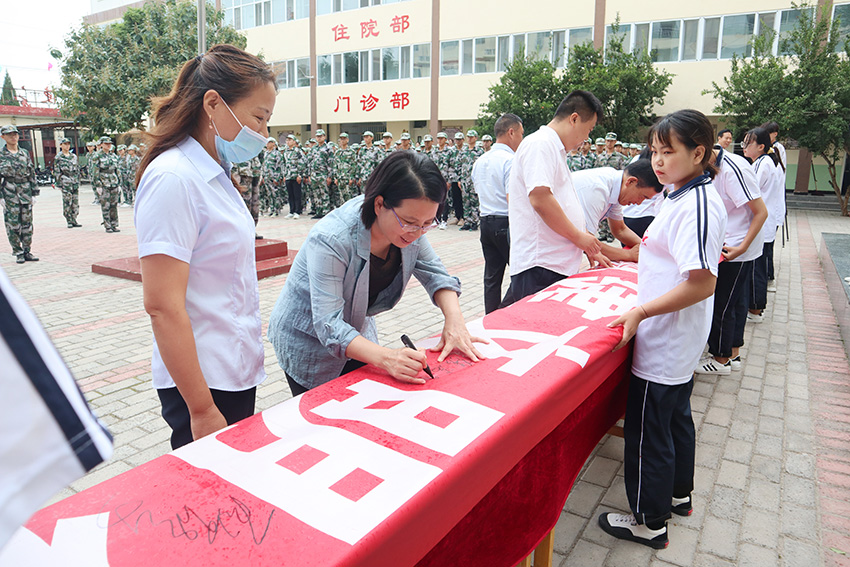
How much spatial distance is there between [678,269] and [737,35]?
645 inches

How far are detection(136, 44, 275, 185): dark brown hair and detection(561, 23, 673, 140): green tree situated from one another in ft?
47.7

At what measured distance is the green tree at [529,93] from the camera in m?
15.4

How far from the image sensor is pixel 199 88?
1360mm

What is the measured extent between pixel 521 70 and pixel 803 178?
8701 mm

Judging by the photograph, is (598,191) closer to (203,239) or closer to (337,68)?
(203,239)

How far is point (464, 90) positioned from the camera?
61.8 ft

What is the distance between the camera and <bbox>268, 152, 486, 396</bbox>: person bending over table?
1.58m

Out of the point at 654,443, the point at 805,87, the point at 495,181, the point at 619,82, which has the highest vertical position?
the point at 619,82

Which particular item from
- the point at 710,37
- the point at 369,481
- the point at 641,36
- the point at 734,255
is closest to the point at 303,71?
the point at 641,36

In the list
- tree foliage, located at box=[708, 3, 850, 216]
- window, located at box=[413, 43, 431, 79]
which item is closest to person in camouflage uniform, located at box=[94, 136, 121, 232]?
window, located at box=[413, 43, 431, 79]

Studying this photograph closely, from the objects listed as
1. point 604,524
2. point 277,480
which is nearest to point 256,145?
point 277,480

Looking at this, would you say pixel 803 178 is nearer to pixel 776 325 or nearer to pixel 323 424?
pixel 776 325

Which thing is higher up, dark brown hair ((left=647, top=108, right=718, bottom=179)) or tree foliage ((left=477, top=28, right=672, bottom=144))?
tree foliage ((left=477, top=28, right=672, bottom=144))

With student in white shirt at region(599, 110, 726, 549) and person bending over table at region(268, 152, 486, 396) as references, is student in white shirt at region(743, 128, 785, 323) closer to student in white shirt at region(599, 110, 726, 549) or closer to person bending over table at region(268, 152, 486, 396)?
student in white shirt at region(599, 110, 726, 549)
